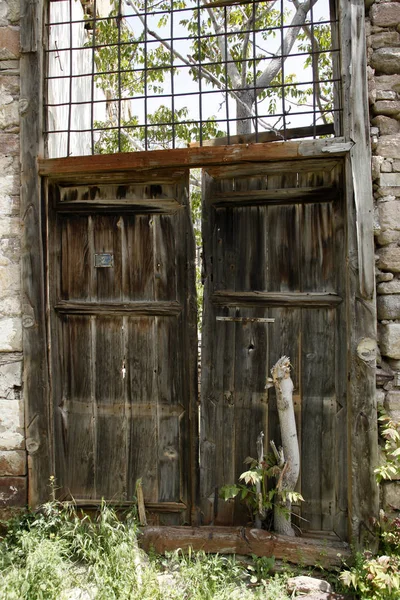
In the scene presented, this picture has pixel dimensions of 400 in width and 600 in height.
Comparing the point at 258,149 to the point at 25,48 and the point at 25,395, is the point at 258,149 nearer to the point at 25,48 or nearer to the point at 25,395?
the point at 25,48

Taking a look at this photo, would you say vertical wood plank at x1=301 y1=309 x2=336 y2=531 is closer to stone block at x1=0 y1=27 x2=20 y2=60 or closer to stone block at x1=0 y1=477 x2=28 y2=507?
stone block at x1=0 y1=477 x2=28 y2=507

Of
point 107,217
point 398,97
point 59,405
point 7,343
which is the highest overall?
point 398,97

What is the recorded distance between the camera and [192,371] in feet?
10.4

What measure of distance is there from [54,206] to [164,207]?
0.74 metres

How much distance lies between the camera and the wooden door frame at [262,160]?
2818 mm

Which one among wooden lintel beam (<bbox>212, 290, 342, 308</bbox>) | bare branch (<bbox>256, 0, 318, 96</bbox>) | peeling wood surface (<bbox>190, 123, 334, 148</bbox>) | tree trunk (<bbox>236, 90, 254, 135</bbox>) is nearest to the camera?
wooden lintel beam (<bbox>212, 290, 342, 308</bbox>)

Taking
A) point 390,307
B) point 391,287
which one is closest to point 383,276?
point 391,287

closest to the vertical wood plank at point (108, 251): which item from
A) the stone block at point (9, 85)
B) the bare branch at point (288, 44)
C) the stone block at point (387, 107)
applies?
the stone block at point (9, 85)

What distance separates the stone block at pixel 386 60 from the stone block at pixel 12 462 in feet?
10.6

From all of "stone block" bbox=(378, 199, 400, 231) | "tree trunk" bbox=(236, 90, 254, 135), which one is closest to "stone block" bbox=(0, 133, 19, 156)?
"stone block" bbox=(378, 199, 400, 231)

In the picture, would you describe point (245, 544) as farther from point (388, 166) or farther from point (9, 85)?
point (9, 85)

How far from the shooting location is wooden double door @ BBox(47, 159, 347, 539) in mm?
3053

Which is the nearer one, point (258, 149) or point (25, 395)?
point (258, 149)

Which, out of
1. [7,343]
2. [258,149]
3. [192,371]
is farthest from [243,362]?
[7,343]
